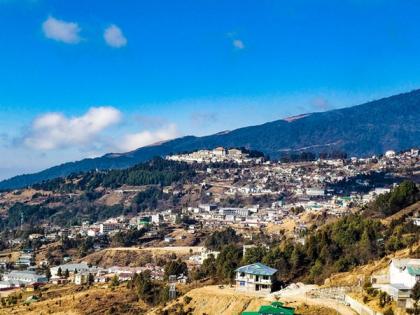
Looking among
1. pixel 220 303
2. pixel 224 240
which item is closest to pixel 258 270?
pixel 220 303

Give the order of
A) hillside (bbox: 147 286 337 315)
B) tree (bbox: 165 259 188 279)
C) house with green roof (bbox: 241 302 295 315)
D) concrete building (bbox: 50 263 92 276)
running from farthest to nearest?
concrete building (bbox: 50 263 92 276) < tree (bbox: 165 259 188 279) < hillside (bbox: 147 286 337 315) < house with green roof (bbox: 241 302 295 315)

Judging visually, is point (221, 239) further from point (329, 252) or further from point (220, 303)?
point (220, 303)

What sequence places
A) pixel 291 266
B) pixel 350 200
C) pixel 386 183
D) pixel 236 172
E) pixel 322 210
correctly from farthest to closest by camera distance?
1. pixel 236 172
2. pixel 386 183
3. pixel 350 200
4. pixel 322 210
5. pixel 291 266

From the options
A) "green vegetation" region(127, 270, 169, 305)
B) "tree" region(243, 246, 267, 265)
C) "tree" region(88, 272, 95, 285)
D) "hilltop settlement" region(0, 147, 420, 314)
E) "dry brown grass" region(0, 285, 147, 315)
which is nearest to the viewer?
"hilltop settlement" region(0, 147, 420, 314)

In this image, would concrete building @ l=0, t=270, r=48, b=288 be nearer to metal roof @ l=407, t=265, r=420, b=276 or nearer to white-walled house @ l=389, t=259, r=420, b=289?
white-walled house @ l=389, t=259, r=420, b=289

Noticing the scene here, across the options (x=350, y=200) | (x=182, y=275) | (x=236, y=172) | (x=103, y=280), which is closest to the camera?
(x=182, y=275)

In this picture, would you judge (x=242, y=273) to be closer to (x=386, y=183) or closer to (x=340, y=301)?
(x=340, y=301)

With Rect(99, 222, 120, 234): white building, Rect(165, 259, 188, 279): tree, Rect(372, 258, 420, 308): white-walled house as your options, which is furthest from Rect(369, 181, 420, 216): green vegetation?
Rect(99, 222, 120, 234): white building

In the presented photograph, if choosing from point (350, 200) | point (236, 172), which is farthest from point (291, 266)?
point (236, 172)
